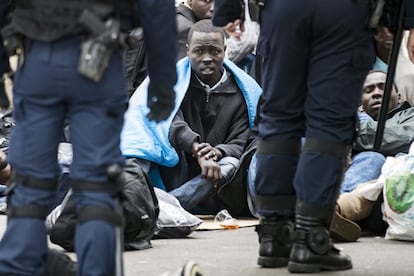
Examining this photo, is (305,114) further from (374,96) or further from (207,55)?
(207,55)

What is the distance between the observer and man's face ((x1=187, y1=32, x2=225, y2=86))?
827cm

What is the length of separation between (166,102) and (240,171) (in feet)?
11.9

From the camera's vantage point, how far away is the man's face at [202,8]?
950cm

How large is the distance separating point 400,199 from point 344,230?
385 mm

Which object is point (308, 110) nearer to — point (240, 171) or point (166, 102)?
point (166, 102)

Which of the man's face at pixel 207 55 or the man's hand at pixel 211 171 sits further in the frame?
the man's face at pixel 207 55

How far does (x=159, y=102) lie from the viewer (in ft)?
14.3

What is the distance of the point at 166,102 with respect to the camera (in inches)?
171

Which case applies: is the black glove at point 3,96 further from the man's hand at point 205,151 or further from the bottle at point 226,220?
the man's hand at point 205,151

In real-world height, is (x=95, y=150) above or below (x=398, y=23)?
below

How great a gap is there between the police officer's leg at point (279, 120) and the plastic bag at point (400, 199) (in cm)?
139

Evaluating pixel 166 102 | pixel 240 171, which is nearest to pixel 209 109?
pixel 240 171

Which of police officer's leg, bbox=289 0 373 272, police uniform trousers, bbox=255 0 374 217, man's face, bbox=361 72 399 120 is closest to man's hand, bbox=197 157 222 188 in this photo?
man's face, bbox=361 72 399 120

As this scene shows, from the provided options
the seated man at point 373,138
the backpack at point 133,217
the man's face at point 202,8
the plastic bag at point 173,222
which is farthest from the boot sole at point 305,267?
the man's face at point 202,8
